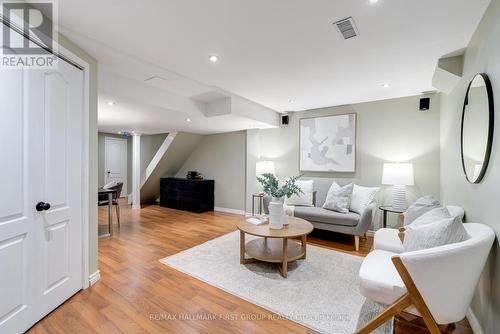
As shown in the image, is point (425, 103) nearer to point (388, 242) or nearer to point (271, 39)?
point (388, 242)

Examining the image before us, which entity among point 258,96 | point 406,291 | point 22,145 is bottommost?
point 406,291

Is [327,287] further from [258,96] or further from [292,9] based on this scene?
[258,96]

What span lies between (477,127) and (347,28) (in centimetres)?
131

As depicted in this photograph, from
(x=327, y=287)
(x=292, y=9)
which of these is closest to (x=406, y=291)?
(x=327, y=287)

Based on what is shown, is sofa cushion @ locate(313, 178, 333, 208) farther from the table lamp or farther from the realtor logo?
the realtor logo

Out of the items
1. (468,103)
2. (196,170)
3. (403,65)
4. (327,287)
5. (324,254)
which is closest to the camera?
(468,103)

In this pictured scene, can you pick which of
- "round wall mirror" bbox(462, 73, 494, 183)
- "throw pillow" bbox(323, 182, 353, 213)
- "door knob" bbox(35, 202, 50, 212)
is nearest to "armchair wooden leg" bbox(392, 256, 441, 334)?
"round wall mirror" bbox(462, 73, 494, 183)

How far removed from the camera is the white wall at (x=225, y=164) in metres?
5.81

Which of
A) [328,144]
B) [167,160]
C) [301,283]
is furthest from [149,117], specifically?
[301,283]

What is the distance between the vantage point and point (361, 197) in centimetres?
373

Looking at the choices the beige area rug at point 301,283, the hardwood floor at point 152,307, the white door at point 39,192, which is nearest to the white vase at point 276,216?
the beige area rug at point 301,283

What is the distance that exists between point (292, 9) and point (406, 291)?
209 cm

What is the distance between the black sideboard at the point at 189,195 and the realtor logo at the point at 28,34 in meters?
4.30

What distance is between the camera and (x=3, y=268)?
1.50 meters
